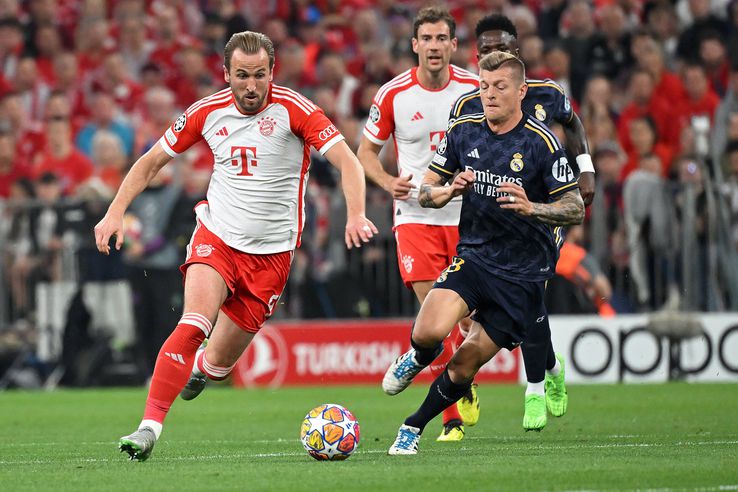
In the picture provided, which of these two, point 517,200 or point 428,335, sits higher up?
point 517,200

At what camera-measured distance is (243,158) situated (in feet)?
30.9

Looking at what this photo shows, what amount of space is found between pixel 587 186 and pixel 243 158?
8.77ft

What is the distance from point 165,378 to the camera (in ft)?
28.0

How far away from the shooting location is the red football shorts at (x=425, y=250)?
10.8 metres

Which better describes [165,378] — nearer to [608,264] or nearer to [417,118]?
[417,118]

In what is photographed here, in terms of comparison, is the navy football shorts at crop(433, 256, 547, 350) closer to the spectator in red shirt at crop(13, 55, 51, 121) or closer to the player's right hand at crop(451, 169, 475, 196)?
the player's right hand at crop(451, 169, 475, 196)

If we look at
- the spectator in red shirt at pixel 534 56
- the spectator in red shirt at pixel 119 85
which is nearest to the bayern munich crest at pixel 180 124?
the spectator in red shirt at pixel 534 56

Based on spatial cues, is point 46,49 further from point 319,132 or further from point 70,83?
point 319,132

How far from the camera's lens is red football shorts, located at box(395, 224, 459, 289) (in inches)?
426

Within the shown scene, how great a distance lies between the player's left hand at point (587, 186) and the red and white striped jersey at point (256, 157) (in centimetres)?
213

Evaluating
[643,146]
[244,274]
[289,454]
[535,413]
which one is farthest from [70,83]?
[289,454]

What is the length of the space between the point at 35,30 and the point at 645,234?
10.6m

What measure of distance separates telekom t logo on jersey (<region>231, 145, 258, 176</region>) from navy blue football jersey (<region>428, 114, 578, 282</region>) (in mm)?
1253

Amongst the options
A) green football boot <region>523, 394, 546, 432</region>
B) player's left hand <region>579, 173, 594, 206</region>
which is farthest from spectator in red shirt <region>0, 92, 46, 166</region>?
green football boot <region>523, 394, 546, 432</region>
